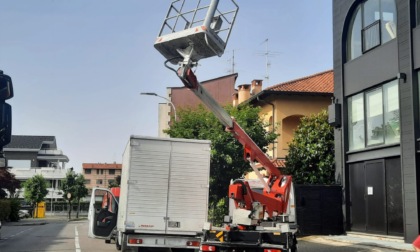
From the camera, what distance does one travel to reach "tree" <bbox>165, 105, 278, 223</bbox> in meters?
25.1

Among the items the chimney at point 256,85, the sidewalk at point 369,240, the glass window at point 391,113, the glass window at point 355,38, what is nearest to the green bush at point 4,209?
the chimney at point 256,85

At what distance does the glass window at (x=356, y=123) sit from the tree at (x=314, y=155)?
354 centimetres

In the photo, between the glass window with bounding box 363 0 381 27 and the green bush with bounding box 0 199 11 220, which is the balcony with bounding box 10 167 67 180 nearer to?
the green bush with bounding box 0 199 11 220

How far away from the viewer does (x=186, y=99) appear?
5622 centimetres

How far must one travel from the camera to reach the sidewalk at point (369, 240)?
1523 centimetres

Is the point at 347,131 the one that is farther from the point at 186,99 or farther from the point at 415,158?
the point at 186,99

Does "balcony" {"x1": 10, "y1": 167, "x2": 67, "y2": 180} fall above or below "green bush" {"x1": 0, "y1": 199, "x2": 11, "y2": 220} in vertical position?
above

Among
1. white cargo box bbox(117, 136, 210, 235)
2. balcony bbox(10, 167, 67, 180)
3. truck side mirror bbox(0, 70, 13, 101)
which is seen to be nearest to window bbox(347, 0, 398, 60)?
white cargo box bbox(117, 136, 210, 235)

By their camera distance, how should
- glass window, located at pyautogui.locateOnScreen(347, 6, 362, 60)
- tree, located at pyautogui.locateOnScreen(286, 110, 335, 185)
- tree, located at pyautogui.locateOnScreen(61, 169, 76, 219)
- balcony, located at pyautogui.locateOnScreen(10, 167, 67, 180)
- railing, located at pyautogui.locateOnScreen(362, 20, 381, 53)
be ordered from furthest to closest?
balcony, located at pyautogui.locateOnScreen(10, 167, 67, 180) < tree, located at pyautogui.locateOnScreen(61, 169, 76, 219) < tree, located at pyautogui.locateOnScreen(286, 110, 335, 185) < glass window, located at pyautogui.locateOnScreen(347, 6, 362, 60) < railing, located at pyautogui.locateOnScreen(362, 20, 381, 53)

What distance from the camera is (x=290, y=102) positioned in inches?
1252

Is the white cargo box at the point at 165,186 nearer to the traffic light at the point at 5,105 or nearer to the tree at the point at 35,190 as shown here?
Result: the traffic light at the point at 5,105

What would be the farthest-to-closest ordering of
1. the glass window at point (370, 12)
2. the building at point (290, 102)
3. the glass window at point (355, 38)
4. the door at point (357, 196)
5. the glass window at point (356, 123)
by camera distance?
the building at point (290, 102) → the glass window at point (355, 38) → the glass window at point (356, 123) → the door at point (357, 196) → the glass window at point (370, 12)

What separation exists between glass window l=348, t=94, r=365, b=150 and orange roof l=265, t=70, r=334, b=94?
34.7 feet

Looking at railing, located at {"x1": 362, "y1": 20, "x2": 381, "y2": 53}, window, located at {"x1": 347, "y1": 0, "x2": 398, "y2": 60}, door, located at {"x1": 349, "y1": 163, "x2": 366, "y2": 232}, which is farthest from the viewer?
door, located at {"x1": 349, "y1": 163, "x2": 366, "y2": 232}
